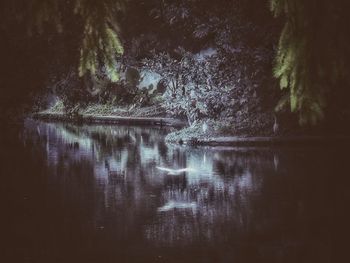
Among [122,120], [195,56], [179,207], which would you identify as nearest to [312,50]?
[179,207]

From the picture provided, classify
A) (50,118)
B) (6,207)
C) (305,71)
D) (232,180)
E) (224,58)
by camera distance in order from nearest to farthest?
(305,71), (6,207), (232,180), (224,58), (50,118)

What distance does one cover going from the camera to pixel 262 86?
2373 centimetres

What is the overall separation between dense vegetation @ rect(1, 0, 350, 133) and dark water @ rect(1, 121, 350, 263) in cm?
225

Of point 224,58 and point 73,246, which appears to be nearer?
point 73,246

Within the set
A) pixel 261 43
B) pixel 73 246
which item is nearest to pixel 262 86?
pixel 261 43

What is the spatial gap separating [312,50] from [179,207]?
324 inches

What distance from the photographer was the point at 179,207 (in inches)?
455

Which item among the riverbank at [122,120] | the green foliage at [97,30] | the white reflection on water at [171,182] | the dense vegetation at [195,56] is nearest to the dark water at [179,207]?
the white reflection on water at [171,182]

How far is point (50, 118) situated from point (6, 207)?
35.6 m

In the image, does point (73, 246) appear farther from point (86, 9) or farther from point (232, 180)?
point (232, 180)

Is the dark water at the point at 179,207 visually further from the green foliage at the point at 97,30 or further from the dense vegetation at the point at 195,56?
the green foliage at the point at 97,30

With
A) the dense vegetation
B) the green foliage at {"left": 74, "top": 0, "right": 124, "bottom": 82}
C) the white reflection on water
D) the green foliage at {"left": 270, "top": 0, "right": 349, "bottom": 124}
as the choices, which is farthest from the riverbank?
the green foliage at {"left": 270, "top": 0, "right": 349, "bottom": 124}

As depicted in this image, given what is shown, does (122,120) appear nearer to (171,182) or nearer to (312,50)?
(171,182)

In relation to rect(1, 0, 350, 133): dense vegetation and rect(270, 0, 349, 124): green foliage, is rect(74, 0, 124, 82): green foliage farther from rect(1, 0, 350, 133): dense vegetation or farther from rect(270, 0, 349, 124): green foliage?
rect(270, 0, 349, 124): green foliage
